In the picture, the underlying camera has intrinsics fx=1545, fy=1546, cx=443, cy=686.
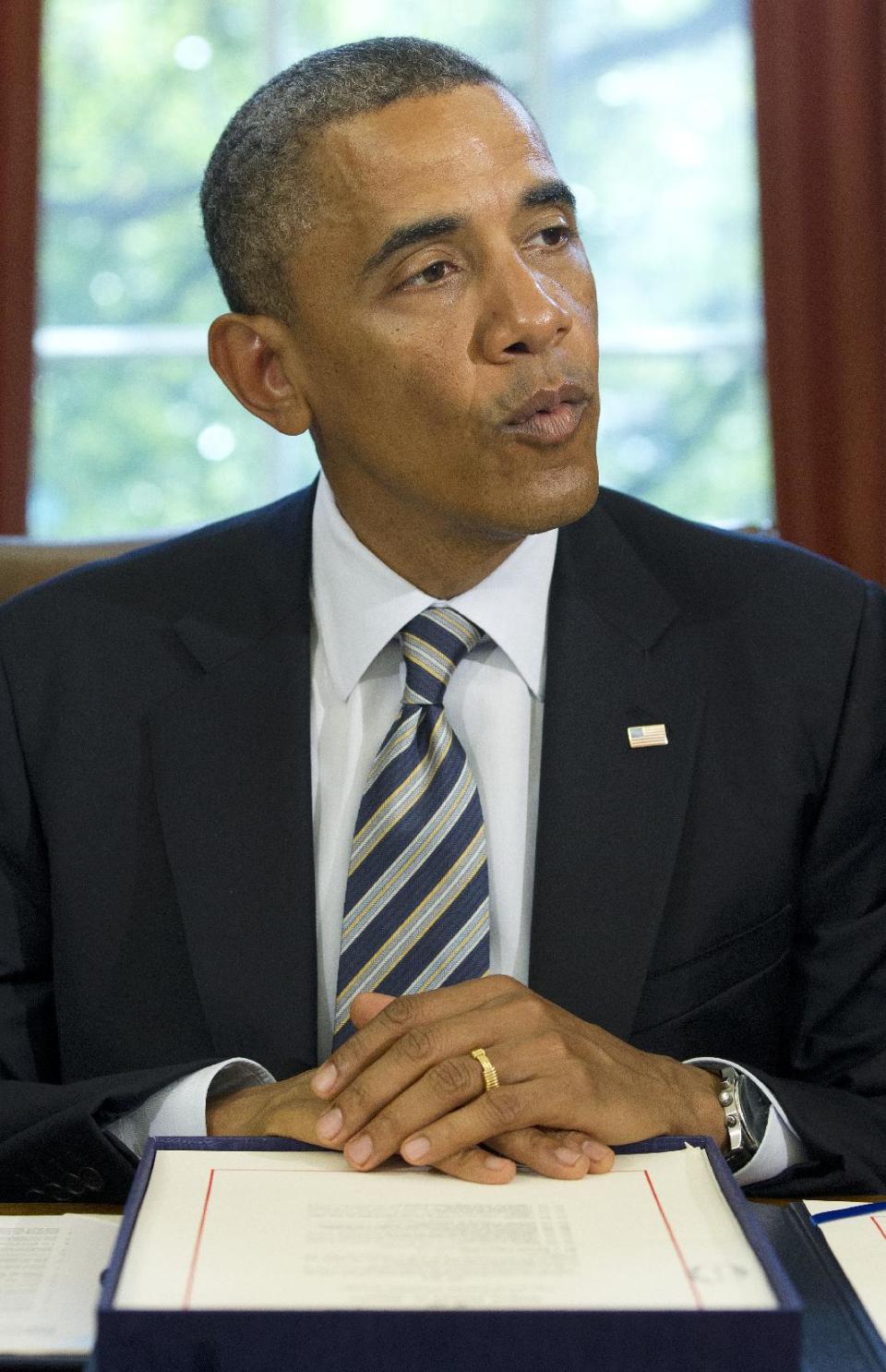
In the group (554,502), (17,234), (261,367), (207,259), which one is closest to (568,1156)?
(554,502)

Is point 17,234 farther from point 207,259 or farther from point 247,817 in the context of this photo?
point 247,817

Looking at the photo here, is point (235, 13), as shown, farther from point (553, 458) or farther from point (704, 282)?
point (553, 458)

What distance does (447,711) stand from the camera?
1.52m

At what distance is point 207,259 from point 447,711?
350 centimetres

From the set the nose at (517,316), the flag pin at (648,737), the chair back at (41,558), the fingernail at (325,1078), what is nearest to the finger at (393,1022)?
the fingernail at (325,1078)

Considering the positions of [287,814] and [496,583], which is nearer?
[287,814]

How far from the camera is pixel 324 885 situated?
4.91 ft

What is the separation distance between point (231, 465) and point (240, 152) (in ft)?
10.3

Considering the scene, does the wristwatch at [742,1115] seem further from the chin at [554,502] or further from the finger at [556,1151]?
the chin at [554,502]

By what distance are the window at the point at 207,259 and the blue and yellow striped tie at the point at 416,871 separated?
3236mm

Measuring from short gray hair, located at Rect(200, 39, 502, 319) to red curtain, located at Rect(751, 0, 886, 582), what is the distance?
9.76 ft

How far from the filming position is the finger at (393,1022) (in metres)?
1.16

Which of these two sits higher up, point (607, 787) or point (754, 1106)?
point (607, 787)

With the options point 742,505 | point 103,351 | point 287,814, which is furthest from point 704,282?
point 287,814
